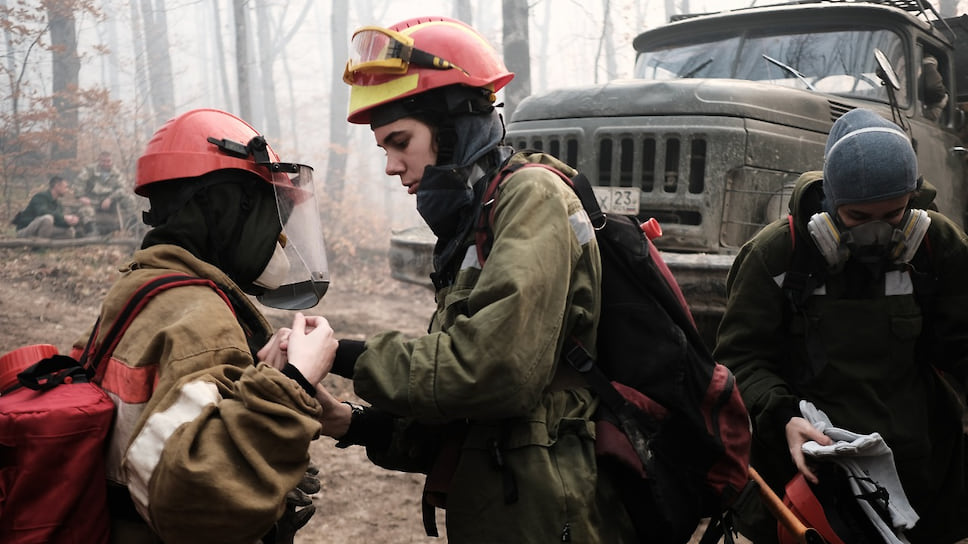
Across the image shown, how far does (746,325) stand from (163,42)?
30.6 m

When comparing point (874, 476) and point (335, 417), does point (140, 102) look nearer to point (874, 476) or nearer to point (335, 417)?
point (335, 417)

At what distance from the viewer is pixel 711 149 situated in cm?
515

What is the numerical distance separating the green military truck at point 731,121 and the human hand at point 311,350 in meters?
3.08

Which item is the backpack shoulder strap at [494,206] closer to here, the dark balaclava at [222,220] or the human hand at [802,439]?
the dark balaclava at [222,220]

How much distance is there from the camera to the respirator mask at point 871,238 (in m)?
2.79

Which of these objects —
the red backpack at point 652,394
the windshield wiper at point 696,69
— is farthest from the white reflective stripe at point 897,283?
the windshield wiper at point 696,69

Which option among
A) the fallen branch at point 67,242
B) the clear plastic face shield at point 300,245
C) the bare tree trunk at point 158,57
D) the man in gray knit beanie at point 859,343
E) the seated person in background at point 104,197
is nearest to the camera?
the clear plastic face shield at point 300,245

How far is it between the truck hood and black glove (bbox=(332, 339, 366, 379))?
3856mm

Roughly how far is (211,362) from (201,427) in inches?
8.1

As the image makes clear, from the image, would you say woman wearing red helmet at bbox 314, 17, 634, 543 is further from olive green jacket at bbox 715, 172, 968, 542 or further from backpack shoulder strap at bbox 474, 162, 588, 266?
olive green jacket at bbox 715, 172, 968, 542

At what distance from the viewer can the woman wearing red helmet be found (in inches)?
71.6

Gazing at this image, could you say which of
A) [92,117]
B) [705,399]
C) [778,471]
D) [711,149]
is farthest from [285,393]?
[92,117]

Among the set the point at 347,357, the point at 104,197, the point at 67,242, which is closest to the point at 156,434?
the point at 347,357

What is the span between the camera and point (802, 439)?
2777 mm
